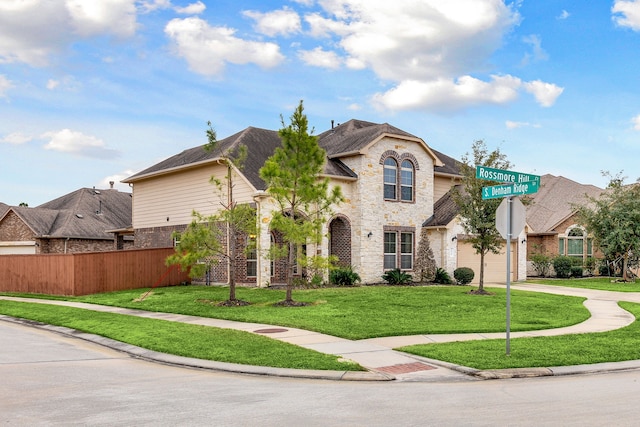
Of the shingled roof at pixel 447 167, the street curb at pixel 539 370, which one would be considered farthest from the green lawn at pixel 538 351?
the shingled roof at pixel 447 167

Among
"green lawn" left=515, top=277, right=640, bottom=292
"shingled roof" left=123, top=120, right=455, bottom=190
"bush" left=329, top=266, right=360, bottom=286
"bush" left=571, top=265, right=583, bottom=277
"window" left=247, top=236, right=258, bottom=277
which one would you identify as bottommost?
"green lawn" left=515, top=277, right=640, bottom=292

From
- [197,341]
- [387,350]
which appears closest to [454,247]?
[387,350]

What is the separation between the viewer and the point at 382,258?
2936 centimetres

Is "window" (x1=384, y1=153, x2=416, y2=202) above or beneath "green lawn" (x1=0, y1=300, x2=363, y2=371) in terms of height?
above

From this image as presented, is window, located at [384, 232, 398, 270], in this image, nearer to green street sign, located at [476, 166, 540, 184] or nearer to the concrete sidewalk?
the concrete sidewalk

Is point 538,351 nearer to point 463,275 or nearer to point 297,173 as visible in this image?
point 297,173

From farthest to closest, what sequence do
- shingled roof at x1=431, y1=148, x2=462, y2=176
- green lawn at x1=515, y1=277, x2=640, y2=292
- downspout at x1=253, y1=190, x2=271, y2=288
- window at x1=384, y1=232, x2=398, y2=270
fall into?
shingled roof at x1=431, y1=148, x2=462, y2=176 → window at x1=384, y1=232, x2=398, y2=270 → green lawn at x1=515, y1=277, x2=640, y2=292 → downspout at x1=253, y1=190, x2=271, y2=288

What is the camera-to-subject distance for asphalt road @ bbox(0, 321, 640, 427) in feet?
23.3

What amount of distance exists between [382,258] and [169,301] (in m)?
11.3

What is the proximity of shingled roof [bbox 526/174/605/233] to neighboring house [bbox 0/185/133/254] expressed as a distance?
82.8 feet

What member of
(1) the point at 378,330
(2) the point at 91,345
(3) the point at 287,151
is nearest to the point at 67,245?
(3) the point at 287,151

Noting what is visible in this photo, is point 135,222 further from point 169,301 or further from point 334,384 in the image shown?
point 334,384

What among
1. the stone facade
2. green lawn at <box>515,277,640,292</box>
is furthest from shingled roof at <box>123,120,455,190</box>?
the stone facade

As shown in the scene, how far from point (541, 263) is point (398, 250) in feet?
40.4
